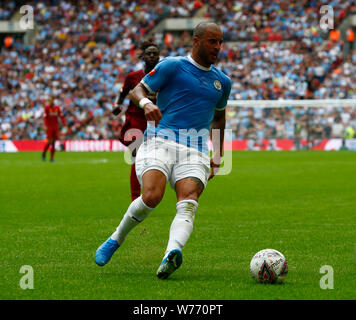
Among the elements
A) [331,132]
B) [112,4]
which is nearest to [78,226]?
[331,132]

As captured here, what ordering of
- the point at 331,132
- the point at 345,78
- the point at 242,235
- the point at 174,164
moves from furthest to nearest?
the point at 345,78 < the point at 331,132 < the point at 242,235 < the point at 174,164

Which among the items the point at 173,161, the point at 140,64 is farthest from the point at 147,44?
the point at 140,64

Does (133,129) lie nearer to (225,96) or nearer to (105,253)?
(225,96)

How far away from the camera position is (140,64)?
40438mm

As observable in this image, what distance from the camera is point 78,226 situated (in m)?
9.84

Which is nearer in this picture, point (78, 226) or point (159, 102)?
point (159, 102)

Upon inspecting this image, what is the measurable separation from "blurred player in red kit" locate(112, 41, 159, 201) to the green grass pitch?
699 mm

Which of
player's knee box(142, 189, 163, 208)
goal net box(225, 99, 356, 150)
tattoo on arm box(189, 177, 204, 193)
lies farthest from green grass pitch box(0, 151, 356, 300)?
goal net box(225, 99, 356, 150)

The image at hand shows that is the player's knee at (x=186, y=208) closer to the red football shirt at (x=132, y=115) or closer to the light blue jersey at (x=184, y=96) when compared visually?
the light blue jersey at (x=184, y=96)

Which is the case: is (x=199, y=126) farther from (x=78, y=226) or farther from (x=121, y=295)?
(x=78, y=226)

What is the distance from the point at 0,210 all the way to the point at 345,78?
28358mm

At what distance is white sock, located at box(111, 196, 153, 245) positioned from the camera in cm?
636

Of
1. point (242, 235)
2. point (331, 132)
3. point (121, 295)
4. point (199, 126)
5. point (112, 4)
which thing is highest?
point (112, 4)

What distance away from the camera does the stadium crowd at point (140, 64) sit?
1398 inches
